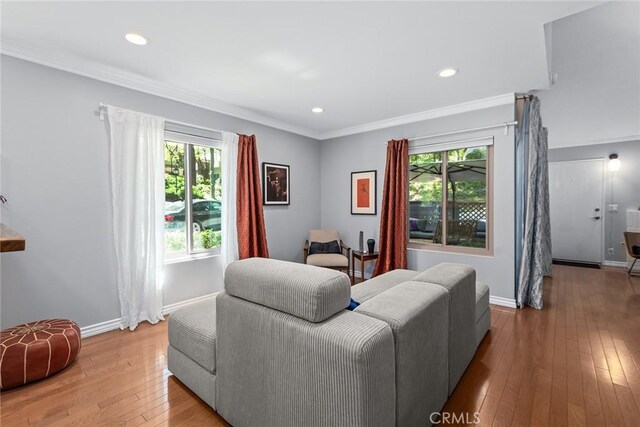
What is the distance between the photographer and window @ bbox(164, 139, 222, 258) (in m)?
3.50

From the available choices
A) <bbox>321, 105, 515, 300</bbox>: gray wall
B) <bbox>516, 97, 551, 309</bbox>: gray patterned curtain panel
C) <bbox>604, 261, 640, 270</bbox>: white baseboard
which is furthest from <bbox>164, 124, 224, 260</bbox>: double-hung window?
<bbox>604, 261, 640, 270</bbox>: white baseboard

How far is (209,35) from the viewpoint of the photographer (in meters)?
2.25

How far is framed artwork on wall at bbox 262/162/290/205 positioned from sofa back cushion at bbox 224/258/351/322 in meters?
2.92

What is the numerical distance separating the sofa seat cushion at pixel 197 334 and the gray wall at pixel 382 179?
3134 millimetres

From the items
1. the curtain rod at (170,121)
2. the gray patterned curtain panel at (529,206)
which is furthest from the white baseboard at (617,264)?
the curtain rod at (170,121)

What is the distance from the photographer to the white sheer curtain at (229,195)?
12.5 feet

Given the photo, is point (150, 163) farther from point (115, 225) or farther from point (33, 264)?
point (33, 264)

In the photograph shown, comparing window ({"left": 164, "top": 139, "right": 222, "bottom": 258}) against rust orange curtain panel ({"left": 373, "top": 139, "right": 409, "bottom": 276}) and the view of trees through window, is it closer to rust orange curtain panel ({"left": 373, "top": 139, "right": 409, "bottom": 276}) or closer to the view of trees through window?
rust orange curtain panel ({"left": 373, "top": 139, "right": 409, "bottom": 276})

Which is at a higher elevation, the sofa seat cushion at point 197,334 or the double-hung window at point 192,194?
the double-hung window at point 192,194

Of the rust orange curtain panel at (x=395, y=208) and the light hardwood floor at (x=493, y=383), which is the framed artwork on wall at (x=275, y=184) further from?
the light hardwood floor at (x=493, y=383)

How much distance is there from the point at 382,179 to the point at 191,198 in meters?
2.76

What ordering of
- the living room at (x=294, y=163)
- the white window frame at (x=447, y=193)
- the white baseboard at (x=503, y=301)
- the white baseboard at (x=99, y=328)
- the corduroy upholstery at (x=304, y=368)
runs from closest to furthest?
the corduroy upholstery at (x=304, y=368), the living room at (x=294, y=163), the white baseboard at (x=99, y=328), the white baseboard at (x=503, y=301), the white window frame at (x=447, y=193)

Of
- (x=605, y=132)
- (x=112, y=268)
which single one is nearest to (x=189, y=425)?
(x=112, y=268)

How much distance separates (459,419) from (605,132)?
630 cm
